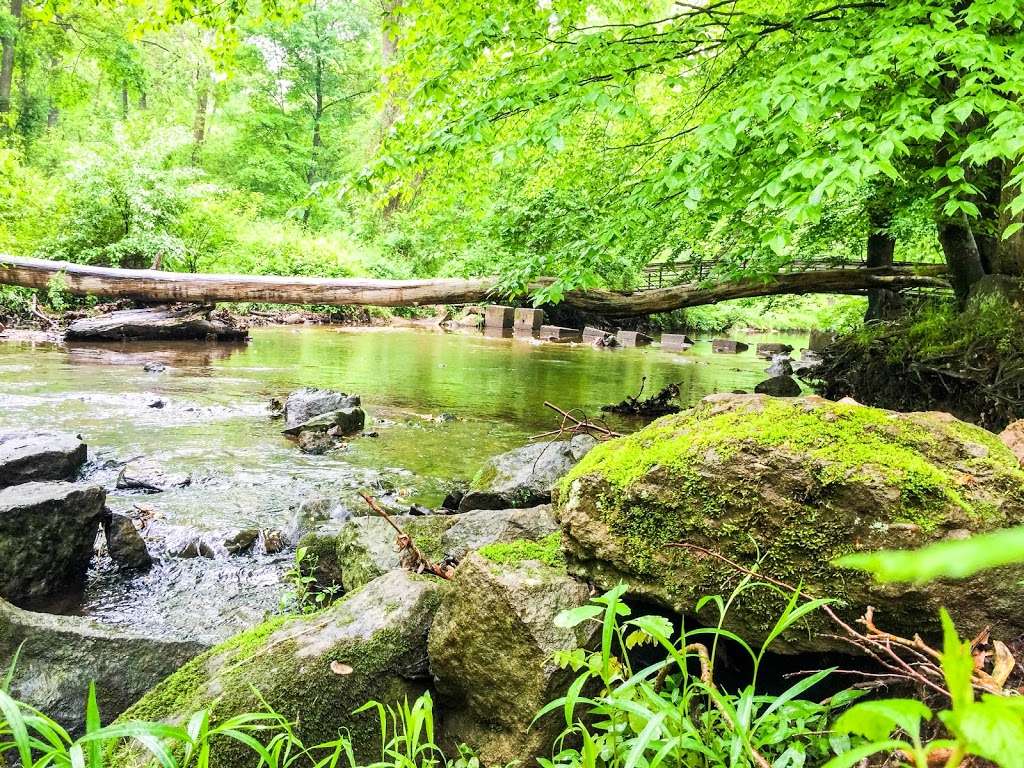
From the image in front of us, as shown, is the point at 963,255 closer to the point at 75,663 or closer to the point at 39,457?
the point at 75,663

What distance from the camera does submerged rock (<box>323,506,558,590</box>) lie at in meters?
3.22

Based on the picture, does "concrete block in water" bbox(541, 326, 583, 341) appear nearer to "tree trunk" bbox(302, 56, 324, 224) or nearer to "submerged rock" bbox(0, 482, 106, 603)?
"submerged rock" bbox(0, 482, 106, 603)

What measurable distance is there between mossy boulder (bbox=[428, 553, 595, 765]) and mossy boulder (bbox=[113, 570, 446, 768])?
0.13m

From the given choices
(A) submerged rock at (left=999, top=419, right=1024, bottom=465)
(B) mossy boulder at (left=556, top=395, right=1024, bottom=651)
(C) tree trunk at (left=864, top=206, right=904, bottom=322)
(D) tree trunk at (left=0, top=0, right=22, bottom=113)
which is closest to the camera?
(B) mossy boulder at (left=556, top=395, right=1024, bottom=651)

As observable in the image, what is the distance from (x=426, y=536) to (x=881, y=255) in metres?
7.81

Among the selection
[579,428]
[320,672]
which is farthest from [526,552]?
[579,428]

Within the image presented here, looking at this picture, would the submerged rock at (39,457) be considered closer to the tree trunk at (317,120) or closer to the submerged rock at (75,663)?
the submerged rock at (75,663)

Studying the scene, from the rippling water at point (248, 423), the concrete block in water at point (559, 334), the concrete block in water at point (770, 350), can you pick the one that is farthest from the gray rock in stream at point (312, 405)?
the concrete block in water at point (770, 350)

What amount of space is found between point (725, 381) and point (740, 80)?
604cm

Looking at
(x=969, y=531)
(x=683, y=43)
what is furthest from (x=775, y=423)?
(x=683, y=43)

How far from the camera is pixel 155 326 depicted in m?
12.6

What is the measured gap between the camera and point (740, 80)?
20.9ft

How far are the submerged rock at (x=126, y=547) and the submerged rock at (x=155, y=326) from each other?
388 inches

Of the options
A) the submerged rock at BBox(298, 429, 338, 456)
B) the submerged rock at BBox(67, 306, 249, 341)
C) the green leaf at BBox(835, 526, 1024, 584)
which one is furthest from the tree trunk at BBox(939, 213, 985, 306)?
the submerged rock at BBox(67, 306, 249, 341)
